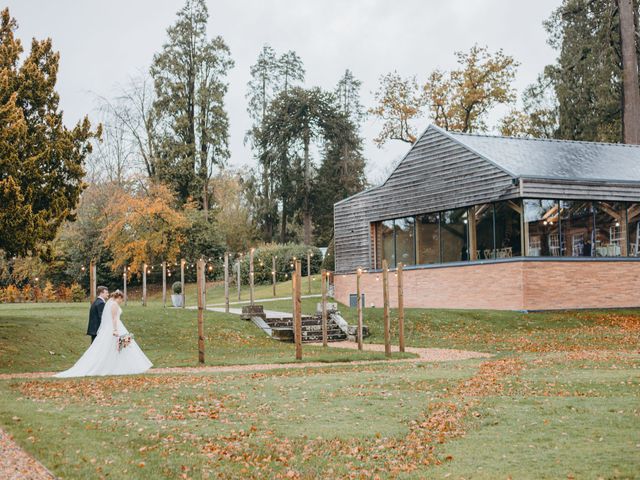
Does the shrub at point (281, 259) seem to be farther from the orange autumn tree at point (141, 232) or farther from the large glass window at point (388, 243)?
the large glass window at point (388, 243)

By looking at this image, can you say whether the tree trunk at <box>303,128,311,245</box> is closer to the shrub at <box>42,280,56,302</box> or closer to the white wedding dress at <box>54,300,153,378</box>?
the shrub at <box>42,280,56,302</box>

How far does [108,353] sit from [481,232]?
675 inches

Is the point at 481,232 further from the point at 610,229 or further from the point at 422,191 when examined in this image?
the point at 610,229

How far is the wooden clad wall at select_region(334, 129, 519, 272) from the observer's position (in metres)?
29.5

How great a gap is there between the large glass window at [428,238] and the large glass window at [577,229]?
521 centimetres

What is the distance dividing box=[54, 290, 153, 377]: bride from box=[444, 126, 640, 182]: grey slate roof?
53.8 feet

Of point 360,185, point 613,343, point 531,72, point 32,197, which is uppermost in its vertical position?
point 531,72

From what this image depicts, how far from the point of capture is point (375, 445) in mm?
8531

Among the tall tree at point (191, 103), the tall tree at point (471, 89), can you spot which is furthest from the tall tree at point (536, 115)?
the tall tree at point (191, 103)

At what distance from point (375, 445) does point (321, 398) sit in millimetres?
3117

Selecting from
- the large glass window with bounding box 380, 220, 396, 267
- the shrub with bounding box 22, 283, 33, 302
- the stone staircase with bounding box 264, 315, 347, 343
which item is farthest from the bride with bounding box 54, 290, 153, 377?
the shrub with bounding box 22, 283, 33, 302

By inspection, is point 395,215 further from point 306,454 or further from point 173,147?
point 306,454

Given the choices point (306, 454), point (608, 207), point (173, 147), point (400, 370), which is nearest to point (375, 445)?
point (306, 454)

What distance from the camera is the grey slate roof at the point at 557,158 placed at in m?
29.0
